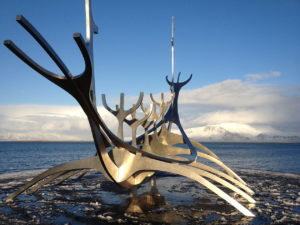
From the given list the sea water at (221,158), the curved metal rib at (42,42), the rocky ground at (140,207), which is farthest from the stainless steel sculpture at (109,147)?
the sea water at (221,158)

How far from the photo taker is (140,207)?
916 cm

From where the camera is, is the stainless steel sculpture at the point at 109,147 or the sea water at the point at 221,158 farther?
the sea water at the point at 221,158

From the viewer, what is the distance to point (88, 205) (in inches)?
369

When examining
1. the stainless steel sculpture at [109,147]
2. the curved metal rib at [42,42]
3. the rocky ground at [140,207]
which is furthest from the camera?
the rocky ground at [140,207]

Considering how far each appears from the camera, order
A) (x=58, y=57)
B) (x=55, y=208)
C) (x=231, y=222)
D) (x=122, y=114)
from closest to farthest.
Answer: (x=58, y=57)
(x=231, y=222)
(x=55, y=208)
(x=122, y=114)

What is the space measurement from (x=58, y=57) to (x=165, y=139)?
34.7 feet

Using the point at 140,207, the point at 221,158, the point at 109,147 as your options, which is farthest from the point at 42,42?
the point at 221,158

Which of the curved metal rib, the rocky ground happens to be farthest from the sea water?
the curved metal rib

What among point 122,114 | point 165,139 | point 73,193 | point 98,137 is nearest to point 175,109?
point 165,139

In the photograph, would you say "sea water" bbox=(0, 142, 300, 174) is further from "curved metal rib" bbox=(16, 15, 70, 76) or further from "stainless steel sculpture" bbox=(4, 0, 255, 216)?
"curved metal rib" bbox=(16, 15, 70, 76)

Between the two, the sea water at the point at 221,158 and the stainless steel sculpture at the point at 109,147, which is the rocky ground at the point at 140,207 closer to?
the stainless steel sculpture at the point at 109,147

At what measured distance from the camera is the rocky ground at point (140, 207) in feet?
25.5

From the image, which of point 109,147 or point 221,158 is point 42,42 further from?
point 221,158

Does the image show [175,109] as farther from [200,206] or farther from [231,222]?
[231,222]
